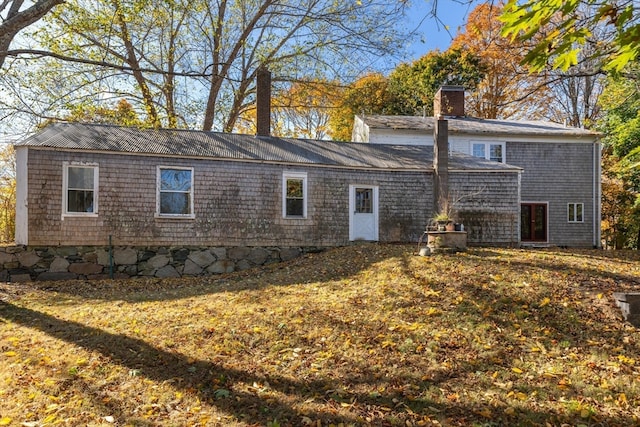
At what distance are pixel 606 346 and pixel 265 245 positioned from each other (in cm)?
975

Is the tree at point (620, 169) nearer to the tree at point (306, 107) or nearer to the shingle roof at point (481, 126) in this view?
the shingle roof at point (481, 126)

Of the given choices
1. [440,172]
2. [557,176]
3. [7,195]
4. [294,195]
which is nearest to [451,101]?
[557,176]

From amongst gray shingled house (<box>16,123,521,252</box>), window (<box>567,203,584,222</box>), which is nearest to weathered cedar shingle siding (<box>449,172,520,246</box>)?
gray shingled house (<box>16,123,521,252</box>)

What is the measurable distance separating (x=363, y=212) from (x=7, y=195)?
708 inches

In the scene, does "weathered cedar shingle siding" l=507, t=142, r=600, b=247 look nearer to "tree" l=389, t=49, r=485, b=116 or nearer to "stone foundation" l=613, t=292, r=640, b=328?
"tree" l=389, t=49, r=485, b=116

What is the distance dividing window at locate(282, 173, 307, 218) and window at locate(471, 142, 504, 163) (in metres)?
9.06

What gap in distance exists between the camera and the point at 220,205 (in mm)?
12719

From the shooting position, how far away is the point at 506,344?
4996mm

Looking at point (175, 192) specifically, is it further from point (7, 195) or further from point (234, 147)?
point (7, 195)

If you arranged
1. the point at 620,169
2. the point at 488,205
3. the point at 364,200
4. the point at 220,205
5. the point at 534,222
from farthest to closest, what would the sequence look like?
the point at 534,222 < the point at 620,169 < the point at 488,205 < the point at 364,200 < the point at 220,205

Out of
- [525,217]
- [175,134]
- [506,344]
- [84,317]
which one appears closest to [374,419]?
[506,344]

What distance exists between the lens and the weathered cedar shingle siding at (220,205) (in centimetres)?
1124

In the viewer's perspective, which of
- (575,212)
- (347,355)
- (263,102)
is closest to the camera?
(347,355)

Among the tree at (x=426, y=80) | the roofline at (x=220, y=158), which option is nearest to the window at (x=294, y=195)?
the roofline at (x=220, y=158)
